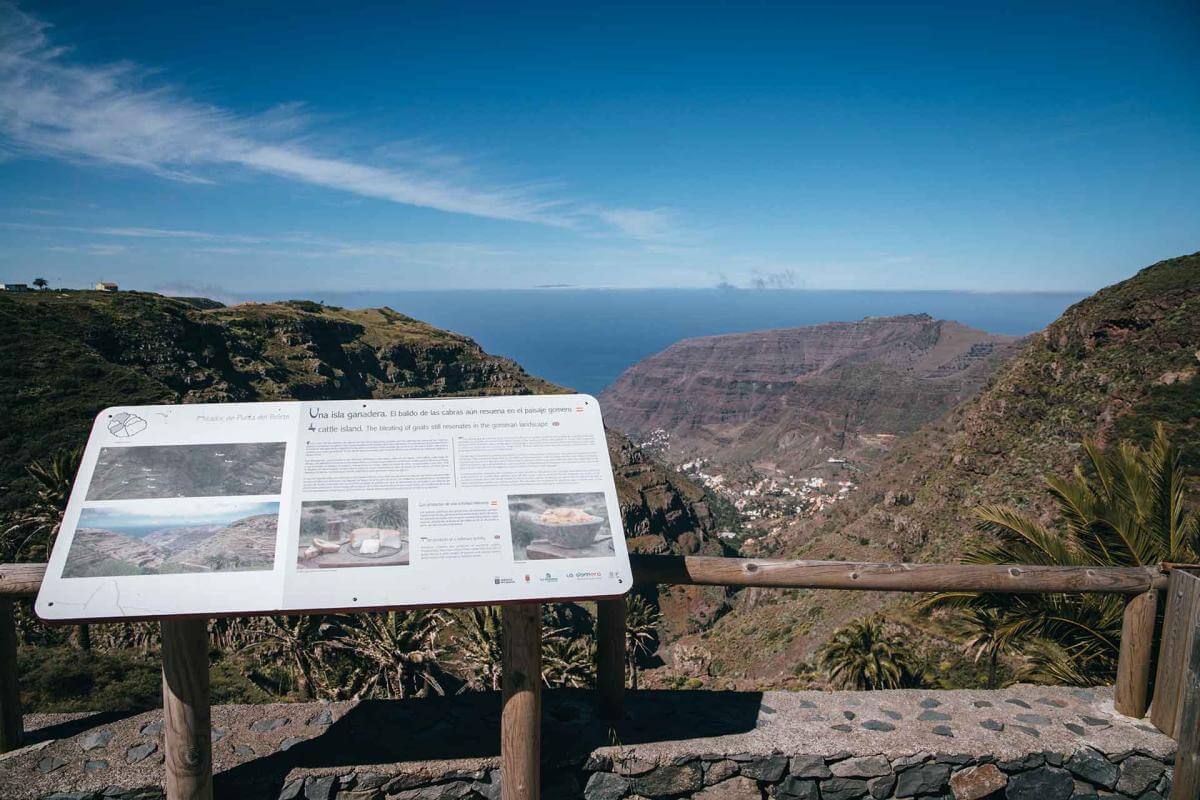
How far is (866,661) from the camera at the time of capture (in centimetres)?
1633

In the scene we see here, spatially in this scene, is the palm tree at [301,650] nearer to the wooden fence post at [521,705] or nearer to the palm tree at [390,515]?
the wooden fence post at [521,705]

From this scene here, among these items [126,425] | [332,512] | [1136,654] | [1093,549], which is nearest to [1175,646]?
[1136,654]

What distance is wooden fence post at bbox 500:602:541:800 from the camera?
341cm

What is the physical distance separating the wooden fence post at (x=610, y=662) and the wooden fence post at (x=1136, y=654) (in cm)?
315

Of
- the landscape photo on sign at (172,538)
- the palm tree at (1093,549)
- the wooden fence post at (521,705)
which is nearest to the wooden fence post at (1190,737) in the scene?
the palm tree at (1093,549)

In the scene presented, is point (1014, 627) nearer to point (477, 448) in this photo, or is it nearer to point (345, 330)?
point (477, 448)

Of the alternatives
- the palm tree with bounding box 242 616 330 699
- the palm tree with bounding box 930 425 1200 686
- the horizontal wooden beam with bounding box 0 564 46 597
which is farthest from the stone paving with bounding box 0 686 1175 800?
the palm tree with bounding box 242 616 330 699

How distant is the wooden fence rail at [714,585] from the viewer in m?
3.31

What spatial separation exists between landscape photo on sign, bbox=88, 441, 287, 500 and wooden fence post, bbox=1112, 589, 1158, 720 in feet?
16.5

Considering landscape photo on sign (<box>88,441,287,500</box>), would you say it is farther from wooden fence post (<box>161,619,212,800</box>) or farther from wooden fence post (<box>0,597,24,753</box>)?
wooden fence post (<box>0,597,24,753</box>)

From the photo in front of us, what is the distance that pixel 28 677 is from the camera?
11648mm

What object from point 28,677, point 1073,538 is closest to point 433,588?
point 1073,538

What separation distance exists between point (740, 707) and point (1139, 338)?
120ft

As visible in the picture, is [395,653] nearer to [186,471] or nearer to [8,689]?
[8,689]
